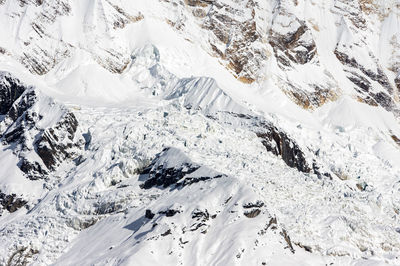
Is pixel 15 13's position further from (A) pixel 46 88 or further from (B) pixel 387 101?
(B) pixel 387 101

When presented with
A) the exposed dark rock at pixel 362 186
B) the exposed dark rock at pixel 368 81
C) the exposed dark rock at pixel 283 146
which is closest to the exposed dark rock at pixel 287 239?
the exposed dark rock at pixel 283 146

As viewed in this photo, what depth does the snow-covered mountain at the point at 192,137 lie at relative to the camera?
63469 mm

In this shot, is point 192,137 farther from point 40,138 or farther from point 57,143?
point 40,138

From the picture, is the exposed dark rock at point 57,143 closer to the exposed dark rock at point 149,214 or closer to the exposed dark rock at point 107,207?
the exposed dark rock at point 107,207

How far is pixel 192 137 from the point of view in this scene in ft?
272

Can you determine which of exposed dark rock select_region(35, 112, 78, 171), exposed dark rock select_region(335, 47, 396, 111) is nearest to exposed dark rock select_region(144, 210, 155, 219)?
exposed dark rock select_region(35, 112, 78, 171)

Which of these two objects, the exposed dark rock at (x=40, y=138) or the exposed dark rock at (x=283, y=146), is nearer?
the exposed dark rock at (x=40, y=138)

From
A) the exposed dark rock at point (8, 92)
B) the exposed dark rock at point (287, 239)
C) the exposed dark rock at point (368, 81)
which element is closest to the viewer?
the exposed dark rock at point (287, 239)

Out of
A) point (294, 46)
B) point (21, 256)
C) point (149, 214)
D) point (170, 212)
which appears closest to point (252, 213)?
point (170, 212)

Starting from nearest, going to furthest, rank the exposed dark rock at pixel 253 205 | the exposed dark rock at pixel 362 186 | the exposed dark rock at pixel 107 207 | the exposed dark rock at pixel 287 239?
the exposed dark rock at pixel 287 239 → the exposed dark rock at pixel 253 205 → the exposed dark rock at pixel 107 207 → the exposed dark rock at pixel 362 186

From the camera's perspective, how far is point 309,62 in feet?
437

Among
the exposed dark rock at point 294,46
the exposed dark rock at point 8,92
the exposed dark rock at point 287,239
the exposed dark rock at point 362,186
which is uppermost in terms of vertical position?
the exposed dark rock at point 8,92

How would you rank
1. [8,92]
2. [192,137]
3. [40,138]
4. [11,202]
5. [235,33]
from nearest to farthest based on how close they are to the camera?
[11,202], [40,138], [192,137], [8,92], [235,33]

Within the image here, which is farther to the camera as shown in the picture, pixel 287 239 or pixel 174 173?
pixel 174 173
